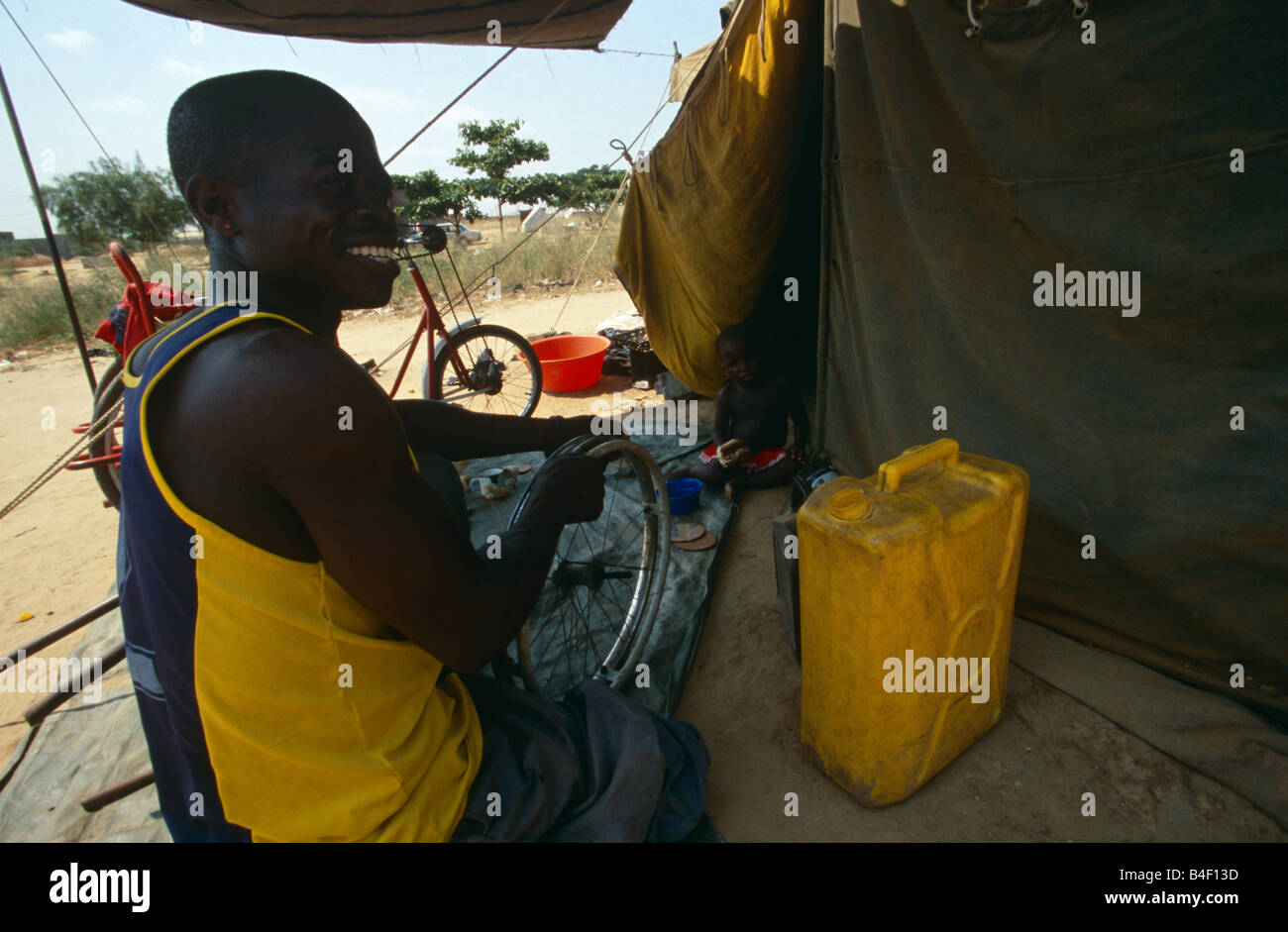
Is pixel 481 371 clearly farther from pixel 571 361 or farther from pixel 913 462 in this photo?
pixel 913 462

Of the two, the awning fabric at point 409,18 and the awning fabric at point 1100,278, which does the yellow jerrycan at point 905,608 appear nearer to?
the awning fabric at point 1100,278

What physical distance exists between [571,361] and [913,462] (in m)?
4.44

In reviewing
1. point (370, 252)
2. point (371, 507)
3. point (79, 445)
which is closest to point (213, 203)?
point (370, 252)

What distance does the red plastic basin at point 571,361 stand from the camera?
19.2 ft

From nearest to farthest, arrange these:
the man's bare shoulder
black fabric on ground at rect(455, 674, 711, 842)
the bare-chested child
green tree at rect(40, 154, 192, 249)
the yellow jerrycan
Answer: the man's bare shoulder, black fabric on ground at rect(455, 674, 711, 842), the yellow jerrycan, the bare-chested child, green tree at rect(40, 154, 192, 249)

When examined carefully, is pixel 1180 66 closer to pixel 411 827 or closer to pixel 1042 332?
pixel 1042 332

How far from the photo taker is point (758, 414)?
3.83 m

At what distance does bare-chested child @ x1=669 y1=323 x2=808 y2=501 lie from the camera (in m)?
3.69

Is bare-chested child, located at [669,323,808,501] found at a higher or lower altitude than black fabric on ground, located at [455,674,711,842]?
higher
